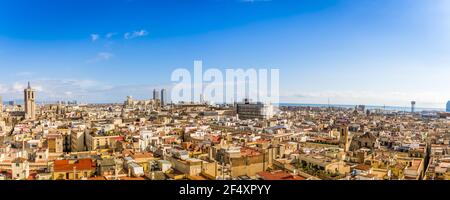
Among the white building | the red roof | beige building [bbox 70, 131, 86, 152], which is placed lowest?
beige building [bbox 70, 131, 86, 152]

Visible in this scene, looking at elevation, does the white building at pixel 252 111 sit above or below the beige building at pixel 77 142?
above

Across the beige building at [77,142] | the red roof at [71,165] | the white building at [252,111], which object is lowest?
the beige building at [77,142]

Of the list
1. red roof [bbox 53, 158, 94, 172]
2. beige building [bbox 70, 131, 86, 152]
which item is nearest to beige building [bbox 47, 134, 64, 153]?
beige building [bbox 70, 131, 86, 152]

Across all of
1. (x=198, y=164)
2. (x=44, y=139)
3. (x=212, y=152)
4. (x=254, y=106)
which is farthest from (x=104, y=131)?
(x=254, y=106)

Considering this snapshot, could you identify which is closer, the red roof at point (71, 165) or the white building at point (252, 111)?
the red roof at point (71, 165)

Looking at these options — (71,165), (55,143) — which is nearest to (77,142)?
(55,143)

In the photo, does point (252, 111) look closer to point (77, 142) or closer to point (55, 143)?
point (77, 142)

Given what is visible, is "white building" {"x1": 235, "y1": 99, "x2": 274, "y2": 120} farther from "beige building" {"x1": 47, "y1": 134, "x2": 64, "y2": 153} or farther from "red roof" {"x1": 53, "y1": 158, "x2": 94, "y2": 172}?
"red roof" {"x1": 53, "y1": 158, "x2": 94, "y2": 172}

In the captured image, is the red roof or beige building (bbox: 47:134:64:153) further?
beige building (bbox: 47:134:64:153)

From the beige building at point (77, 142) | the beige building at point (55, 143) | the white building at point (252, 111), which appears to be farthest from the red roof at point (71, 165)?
the white building at point (252, 111)

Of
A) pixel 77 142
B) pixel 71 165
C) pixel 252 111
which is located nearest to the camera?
pixel 71 165

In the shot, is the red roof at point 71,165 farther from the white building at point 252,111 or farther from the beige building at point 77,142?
the white building at point 252,111
